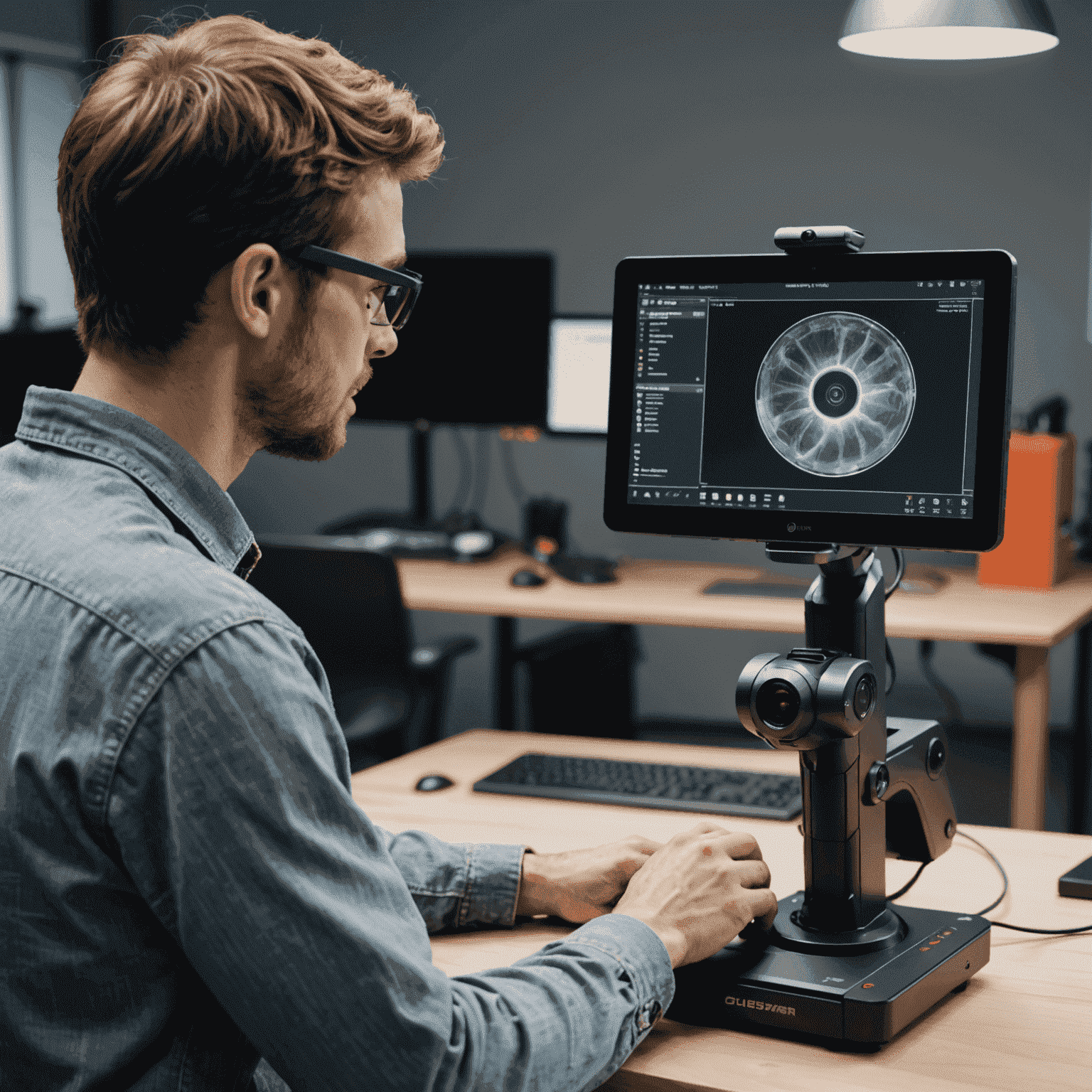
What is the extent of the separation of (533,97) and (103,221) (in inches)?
128

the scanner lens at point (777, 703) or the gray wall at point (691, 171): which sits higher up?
the gray wall at point (691, 171)

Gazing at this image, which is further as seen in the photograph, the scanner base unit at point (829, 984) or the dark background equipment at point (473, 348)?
the dark background equipment at point (473, 348)

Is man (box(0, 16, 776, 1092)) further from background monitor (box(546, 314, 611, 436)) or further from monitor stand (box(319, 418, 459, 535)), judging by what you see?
monitor stand (box(319, 418, 459, 535))

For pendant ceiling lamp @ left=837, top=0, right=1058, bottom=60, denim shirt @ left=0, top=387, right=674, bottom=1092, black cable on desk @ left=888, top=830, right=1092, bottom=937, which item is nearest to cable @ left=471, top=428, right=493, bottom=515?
pendant ceiling lamp @ left=837, top=0, right=1058, bottom=60

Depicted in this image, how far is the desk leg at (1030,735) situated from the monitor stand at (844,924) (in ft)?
5.39

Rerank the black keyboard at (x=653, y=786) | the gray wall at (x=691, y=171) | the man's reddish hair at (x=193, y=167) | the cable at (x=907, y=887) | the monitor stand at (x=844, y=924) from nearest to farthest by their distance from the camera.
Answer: the man's reddish hair at (x=193, y=167)
the monitor stand at (x=844, y=924)
the cable at (x=907, y=887)
the black keyboard at (x=653, y=786)
the gray wall at (x=691, y=171)

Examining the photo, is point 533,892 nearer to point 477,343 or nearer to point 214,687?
point 214,687

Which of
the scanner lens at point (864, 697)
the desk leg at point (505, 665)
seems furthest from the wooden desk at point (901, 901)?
the desk leg at point (505, 665)

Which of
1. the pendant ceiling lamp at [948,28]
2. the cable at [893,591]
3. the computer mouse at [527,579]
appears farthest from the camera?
the computer mouse at [527,579]

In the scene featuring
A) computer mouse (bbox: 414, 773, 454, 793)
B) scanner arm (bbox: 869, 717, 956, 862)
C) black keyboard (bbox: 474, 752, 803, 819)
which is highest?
scanner arm (bbox: 869, 717, 956, 862)

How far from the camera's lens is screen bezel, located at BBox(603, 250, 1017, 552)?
3.47ft

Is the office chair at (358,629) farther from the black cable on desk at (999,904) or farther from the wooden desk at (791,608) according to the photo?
the black cable on desk at (999,904)

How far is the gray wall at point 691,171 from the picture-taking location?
3.49 metres

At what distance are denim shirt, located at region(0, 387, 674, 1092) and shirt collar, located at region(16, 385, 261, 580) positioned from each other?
0.04m
